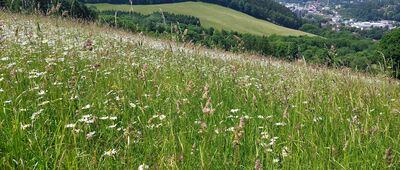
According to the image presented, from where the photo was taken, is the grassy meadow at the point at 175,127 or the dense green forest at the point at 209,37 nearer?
the grassy meadow at the point at 175,127

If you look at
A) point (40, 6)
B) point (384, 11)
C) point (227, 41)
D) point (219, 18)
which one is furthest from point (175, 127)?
point (219, 18)

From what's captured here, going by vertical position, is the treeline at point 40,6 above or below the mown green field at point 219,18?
above

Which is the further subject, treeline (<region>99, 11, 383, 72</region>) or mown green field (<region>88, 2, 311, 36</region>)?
mown green field (<region>88, 2, 311, 36</region>)

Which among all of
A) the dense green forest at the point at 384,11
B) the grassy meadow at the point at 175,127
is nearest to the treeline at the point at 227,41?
the grassy meadow at the point at 175,127

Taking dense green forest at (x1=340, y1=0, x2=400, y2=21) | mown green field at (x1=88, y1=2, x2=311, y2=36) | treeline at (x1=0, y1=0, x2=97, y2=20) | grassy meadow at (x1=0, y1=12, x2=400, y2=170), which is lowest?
mown green field at (x1=88, y1=2, x2=311, y2=36)

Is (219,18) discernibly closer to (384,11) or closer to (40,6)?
(40,6)

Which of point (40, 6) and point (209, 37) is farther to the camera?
point (40, 6)

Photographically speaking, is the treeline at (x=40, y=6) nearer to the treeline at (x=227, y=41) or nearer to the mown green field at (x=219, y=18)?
the treeline at (x=227, y=41)

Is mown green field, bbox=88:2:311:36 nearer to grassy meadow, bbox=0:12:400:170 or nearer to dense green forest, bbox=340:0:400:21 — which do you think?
dense green forest, bbox=340:0:400:21

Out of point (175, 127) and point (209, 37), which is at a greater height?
point (209, 37)

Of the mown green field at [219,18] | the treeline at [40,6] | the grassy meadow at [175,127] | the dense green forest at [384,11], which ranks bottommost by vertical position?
the mown green field at [219,18]

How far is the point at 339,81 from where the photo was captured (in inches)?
212

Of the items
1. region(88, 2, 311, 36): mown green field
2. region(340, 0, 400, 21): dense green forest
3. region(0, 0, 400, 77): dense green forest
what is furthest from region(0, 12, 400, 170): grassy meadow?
region(88, 2, 311, 36): mown green field

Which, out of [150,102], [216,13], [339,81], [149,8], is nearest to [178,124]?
[150,102]
